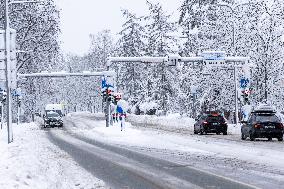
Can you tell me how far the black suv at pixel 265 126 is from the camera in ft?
101

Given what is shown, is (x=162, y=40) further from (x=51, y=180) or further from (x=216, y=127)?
(x=51, y=180)

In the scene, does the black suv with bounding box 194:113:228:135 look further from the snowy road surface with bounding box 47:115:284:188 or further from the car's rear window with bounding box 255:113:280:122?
the snowy road surface with bounding box 47:115:284:188

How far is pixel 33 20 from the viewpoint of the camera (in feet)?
194

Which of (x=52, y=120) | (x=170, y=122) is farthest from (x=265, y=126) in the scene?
(x=52, y=120)

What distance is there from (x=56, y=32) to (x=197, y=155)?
1567 inches

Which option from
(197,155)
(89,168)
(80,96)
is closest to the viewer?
(89,168)

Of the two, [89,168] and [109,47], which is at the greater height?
[109,47]

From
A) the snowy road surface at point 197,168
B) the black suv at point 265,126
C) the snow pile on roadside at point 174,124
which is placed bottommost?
the snow pile on roadside at point 174,124

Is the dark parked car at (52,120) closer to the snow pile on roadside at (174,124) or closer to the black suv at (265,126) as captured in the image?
the snow pile on roadside at (174,124)

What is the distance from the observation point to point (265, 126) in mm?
30875

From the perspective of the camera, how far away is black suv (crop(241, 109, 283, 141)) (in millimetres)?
30719

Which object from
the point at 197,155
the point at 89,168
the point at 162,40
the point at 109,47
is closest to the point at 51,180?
the point at 89,168

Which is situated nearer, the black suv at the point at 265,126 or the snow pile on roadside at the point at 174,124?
the black suv at the point at 265,126

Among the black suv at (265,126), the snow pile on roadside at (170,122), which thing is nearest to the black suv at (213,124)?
the black suv at (265,126)
